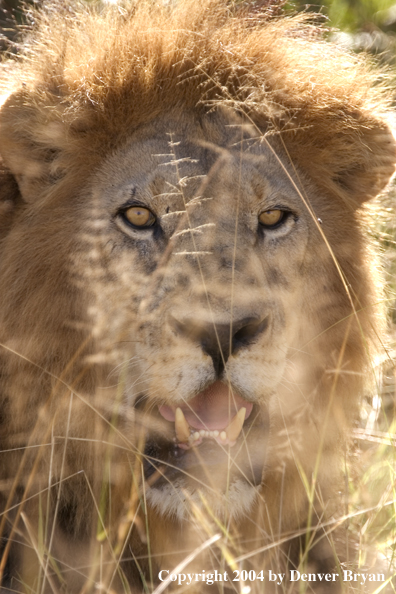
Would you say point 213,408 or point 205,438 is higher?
point 213,408

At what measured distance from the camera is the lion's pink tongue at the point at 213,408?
2.81 metres

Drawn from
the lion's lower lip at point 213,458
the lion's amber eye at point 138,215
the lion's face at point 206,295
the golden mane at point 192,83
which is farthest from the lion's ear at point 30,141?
the lion's lower lip at point 213,458

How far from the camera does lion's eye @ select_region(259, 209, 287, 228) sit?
309 cm

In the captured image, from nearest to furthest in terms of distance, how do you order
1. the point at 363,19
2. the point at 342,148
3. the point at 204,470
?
the point at 204,470 < the point at 342,148 < the point at 363,19

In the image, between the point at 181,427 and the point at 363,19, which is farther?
the point at 363,19

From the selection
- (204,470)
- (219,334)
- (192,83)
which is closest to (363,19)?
(192,83)

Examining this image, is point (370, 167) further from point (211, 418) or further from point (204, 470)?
point (204, 470)

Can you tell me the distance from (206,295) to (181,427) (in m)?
0.50

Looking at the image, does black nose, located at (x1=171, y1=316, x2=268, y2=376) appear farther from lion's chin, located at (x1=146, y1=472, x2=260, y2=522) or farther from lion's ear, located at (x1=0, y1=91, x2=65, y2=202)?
lion's ear, located at (x1=0, y1=91, x2=65, y2=202)

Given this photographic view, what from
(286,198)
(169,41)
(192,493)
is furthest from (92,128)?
(192,493)

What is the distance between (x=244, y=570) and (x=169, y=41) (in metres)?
2.05

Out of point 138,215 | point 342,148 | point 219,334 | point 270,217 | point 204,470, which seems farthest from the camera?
point 342,148

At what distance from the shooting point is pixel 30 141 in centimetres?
308

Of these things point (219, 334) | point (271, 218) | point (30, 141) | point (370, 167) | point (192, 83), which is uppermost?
point (192, 83)
